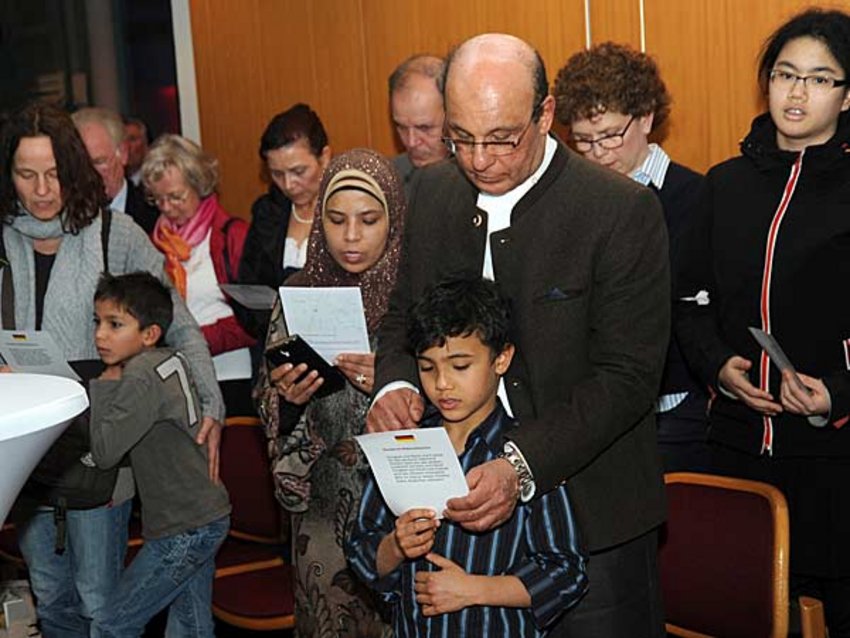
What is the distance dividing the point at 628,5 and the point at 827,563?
195 centimetres

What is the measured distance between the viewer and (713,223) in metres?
3.36

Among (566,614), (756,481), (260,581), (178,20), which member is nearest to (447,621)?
(566,614)

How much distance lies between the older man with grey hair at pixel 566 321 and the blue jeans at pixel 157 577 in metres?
1.27

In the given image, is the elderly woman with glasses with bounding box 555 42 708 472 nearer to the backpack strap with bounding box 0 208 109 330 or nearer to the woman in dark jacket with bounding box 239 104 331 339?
the woman in dark jacket with bounding box 239 104 331 339

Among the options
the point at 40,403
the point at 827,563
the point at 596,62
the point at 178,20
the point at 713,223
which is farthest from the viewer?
the point at 178,20

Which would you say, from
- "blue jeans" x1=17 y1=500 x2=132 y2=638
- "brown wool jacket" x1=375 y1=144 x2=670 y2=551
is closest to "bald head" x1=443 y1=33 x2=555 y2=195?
"brown wool jacket" x1=375 y1=144 x2=670 y2=551

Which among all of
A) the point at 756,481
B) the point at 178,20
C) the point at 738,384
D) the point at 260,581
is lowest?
the point at 260,581

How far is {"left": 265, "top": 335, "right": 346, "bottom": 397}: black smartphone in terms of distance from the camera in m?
3.21

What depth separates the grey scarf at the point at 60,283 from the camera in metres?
3.80

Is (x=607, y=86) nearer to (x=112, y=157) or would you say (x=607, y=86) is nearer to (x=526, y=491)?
(x=526, y=491)

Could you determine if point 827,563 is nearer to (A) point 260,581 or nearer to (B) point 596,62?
(B) point 596,62

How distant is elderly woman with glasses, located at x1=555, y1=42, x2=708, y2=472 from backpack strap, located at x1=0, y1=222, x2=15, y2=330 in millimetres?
1640

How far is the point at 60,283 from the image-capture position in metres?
3.81

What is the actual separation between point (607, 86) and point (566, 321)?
134 centimetres
